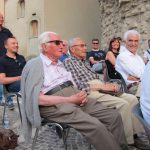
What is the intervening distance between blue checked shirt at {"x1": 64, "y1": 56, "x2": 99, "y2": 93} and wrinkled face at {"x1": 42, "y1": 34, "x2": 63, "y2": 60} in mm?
433

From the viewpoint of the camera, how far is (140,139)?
445 centimetres

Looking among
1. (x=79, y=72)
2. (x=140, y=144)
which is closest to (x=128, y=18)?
(x=79, y=72)

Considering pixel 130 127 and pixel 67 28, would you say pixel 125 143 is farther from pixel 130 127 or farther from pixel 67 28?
pixel 67 28

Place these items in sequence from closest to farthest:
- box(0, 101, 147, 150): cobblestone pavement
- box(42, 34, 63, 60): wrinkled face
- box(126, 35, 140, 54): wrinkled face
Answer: box(42, 34, 63, 60): wrinkled face < box(0, 101, 147, 150): cobblestone pavement < box(126, 35, 140, 54): wrinkled face

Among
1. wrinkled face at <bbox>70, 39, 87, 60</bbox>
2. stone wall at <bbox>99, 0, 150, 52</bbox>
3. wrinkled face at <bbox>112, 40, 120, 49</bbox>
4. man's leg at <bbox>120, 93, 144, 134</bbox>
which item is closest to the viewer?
man's leg at <bbox>120, 93, 144, 134</bbox>

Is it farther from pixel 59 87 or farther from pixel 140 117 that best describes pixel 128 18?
pixel 140 117

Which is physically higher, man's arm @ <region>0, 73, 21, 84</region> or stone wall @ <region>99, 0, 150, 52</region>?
Result: stone wall @ <region>99, 0, 150, 52</region>

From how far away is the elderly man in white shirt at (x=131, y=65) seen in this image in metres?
5.54

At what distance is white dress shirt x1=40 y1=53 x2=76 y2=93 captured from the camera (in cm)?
407

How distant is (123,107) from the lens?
4.39 meters

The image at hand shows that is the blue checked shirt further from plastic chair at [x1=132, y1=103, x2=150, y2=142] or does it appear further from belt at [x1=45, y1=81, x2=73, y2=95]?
plastic chair at [x1=132, y1=103, x2=150, y2=142]

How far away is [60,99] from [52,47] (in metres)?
0.65

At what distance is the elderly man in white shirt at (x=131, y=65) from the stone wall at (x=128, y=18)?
5.66 meters

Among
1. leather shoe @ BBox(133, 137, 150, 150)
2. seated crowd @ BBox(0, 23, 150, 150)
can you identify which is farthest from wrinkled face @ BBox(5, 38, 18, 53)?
leather shoe @ BBox(133, 137, 150, 150)
